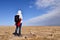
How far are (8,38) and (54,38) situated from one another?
11.7 ft

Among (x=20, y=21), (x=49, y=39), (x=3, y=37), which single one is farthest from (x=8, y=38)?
(x=49, y=39)

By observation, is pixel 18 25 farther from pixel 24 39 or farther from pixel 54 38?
pixel 54 38

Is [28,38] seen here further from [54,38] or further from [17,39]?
[54,38]

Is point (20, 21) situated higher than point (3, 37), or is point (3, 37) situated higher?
point (20, 21)

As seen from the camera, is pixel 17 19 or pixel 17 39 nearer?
pixel 17 39

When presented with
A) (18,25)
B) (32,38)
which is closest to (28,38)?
(32,38)

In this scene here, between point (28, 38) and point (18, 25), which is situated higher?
point (18, 25)

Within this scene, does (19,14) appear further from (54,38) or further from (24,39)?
(54,38)

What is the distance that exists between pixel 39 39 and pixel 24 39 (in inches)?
44.1

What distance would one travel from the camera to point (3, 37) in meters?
15.7

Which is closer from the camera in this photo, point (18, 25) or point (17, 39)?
point (17, 39)

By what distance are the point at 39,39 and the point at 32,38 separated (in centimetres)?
60

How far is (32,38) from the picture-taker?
51.2ft

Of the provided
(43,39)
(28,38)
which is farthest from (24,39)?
(43,39)
